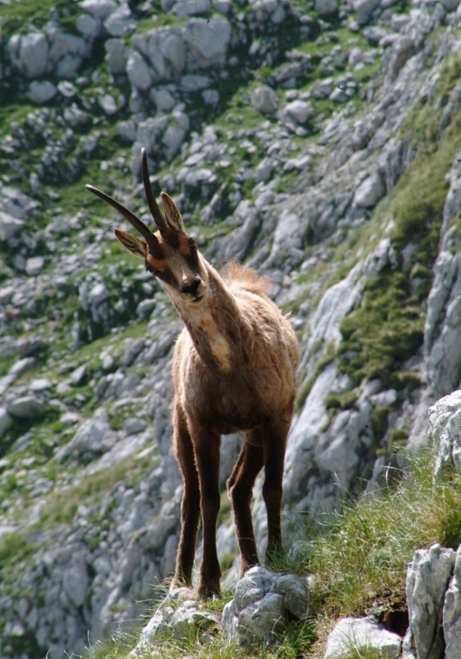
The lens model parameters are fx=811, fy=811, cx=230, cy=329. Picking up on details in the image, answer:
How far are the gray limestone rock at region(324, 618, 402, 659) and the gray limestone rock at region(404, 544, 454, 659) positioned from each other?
153mm

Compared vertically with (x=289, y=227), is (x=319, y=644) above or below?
above

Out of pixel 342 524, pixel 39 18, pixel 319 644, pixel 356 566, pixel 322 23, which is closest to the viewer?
pixel 319 644

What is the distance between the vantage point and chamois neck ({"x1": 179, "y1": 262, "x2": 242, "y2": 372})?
29.2 feet

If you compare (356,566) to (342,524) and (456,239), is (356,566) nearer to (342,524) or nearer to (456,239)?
(342,524)

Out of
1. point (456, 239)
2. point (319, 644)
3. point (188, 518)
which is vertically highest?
Result: point (319, 644)

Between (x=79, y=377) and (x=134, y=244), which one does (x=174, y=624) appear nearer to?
(x=134, y=244)

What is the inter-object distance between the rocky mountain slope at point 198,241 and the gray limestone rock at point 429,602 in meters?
12.5

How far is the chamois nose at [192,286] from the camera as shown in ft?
28.2

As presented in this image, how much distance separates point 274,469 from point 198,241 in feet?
115

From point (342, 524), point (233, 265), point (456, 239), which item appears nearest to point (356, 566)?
point (342, 524)

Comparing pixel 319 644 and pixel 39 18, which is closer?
pixel 319 644

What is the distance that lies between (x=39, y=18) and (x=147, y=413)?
1366 inches

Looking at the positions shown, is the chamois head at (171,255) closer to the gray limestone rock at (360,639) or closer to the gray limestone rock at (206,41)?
the gray limestone rock at (360,639)

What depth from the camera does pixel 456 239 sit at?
26891 millimetres
